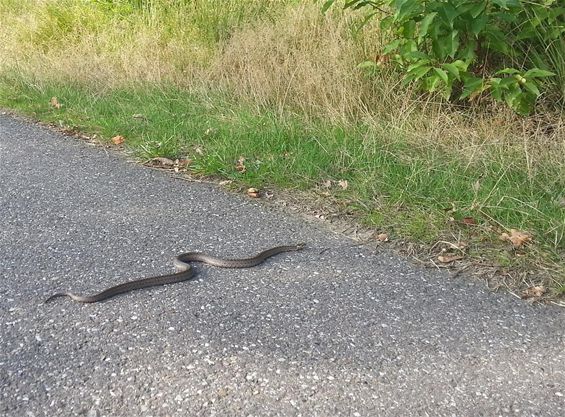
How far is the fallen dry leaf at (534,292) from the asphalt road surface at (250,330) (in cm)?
9

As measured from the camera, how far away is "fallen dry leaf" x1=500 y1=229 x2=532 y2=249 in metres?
3.78

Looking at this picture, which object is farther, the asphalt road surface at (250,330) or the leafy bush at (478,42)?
the leafy bush at (478,42)

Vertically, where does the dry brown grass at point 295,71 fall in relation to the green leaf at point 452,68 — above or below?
below

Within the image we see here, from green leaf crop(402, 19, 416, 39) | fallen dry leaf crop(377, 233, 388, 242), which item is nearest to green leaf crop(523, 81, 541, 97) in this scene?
green leaf crop(402, 19, 416, 39)

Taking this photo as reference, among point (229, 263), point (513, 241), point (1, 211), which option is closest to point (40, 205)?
point (1, 211)

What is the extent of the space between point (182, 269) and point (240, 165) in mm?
1922

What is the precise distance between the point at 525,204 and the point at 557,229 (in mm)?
339

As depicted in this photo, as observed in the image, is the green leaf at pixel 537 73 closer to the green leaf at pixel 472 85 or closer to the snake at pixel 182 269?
the green leaf at pixel 472 85

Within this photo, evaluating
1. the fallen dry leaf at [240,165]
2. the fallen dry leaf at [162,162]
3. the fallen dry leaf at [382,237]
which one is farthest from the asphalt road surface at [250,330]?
the fallen dry leaf at [162,162]

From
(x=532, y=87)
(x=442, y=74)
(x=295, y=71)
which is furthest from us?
(x=295, y=71)

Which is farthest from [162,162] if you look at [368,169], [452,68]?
[452,68]

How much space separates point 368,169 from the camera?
499 centimetres

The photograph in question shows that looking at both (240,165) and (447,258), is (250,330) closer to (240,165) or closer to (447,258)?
(447,258)

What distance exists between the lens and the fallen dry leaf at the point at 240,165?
5.29m
